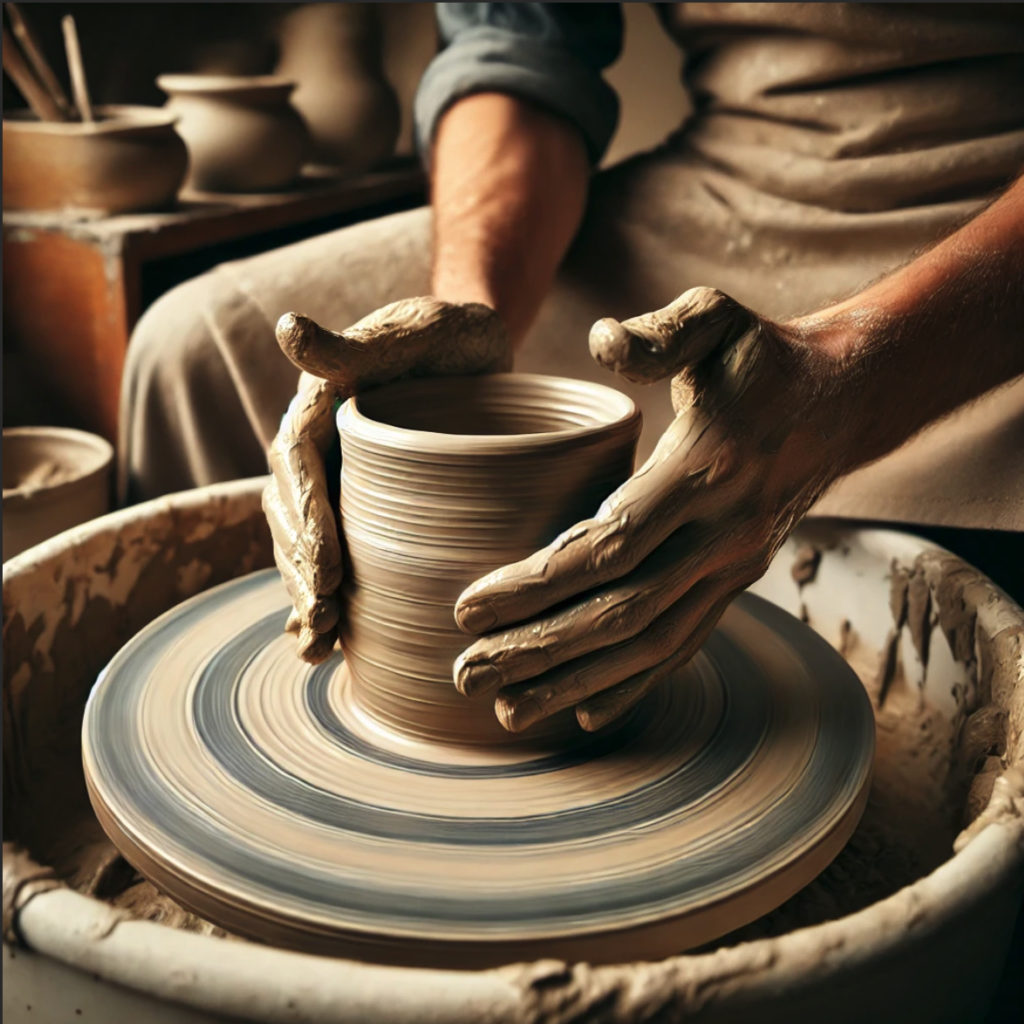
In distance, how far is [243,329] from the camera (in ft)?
5.33

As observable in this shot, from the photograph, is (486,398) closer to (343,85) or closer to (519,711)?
(519,711)

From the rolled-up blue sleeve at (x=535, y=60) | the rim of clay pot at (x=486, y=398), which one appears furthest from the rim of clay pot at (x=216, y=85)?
the rim of clay pot at (x=486, y=398)

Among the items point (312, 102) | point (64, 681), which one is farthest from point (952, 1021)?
point (312, 102)

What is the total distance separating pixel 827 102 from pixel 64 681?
1250 millimetres

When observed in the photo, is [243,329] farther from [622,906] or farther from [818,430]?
[622,906]

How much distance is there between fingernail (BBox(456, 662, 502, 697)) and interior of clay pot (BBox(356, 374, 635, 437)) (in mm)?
290

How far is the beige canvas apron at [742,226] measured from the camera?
4.75 feet

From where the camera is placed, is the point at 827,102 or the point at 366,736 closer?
the point at 366,736

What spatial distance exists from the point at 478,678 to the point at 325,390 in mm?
342

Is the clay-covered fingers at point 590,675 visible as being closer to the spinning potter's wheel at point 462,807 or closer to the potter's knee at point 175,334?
the spinning potter's wheel at point 462,807

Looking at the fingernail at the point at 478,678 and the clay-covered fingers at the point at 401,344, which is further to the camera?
the clay-covered fingers at the point at 401,344

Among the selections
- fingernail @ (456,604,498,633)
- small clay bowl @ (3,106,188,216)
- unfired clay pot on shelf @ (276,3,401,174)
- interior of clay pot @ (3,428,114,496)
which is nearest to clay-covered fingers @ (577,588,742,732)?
fingernail @ (456,604,498,633)

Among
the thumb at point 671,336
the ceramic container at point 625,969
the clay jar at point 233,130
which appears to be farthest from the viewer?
the clay jar at point 233,130

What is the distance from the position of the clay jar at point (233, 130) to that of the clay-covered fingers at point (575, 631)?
6.98 ft
